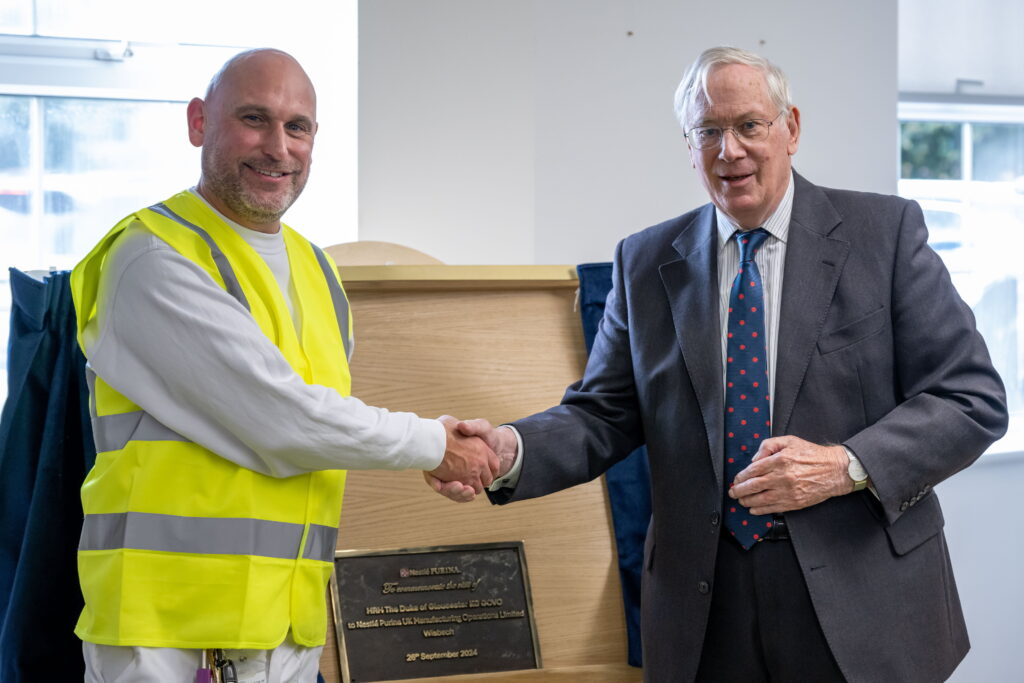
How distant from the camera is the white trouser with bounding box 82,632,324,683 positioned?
1498 mm

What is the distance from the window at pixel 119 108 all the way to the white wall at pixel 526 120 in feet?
0.87

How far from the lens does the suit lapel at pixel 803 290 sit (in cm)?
177

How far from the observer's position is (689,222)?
2.05 meters

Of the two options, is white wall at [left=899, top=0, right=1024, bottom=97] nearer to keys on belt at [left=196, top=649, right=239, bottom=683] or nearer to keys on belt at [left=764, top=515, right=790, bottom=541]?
keys on belt at [left=764, top=515, right=790, bottom=541]

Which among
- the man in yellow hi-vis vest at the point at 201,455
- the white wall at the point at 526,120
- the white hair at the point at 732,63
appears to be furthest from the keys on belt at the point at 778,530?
the white wall at the point at 526,120

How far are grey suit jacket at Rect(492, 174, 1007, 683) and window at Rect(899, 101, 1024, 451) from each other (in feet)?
7.34

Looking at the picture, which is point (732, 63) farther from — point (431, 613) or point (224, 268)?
point (431, 613)

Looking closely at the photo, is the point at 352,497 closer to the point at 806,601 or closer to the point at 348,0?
the point at 806,601

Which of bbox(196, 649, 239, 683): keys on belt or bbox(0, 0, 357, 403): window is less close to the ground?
bbox(0, 0, 357, 403): window

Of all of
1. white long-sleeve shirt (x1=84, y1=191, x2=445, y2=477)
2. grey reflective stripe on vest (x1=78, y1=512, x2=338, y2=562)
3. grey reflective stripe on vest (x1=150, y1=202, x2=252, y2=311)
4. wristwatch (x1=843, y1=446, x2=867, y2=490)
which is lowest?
grey reflective stripe on vest (x1=78, y1=512, x2=338, y2=562)

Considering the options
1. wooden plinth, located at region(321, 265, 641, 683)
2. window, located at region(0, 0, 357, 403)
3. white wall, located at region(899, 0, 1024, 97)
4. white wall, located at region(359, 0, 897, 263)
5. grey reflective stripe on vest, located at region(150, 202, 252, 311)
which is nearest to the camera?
grey reflective stripe on vest, located at region(150, 202, 252, 311)

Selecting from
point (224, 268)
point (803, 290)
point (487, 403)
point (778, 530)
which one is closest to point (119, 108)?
point (487, 403)

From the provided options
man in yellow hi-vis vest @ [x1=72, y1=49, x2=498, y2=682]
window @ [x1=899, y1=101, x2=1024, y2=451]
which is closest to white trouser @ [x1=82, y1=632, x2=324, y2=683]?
man in yellow hi-vis vest @ [x1=72, y1=49, x2=498, y2=682]

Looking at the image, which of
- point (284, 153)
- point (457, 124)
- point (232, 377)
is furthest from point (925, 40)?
point (232, 377)
